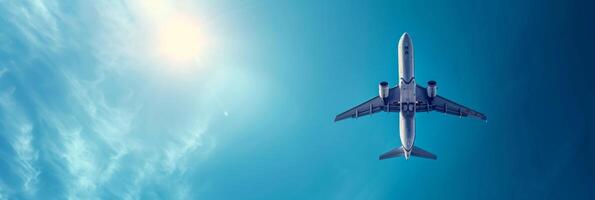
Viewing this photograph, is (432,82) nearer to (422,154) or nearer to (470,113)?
(470,113)

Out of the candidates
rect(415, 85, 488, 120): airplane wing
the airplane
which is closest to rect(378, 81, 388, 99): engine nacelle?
the airplane

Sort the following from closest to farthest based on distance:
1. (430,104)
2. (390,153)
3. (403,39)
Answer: (403,39), (430,104), (390,153)

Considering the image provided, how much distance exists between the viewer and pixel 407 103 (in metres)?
75.3

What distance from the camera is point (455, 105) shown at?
256 feet

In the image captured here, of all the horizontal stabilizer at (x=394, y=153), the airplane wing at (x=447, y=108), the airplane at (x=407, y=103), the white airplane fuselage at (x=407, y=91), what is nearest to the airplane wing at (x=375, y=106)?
the airplane at (x=407, y=103)

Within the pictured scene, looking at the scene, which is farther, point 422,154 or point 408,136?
point 422,154

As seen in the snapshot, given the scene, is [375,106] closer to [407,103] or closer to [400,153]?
[407,103]

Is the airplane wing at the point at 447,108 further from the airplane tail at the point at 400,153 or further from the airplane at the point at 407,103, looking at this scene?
the airplane tail at the point at 400,153

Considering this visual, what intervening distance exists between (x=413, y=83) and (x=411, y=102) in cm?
440

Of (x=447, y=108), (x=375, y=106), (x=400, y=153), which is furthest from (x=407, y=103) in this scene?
(x=400, y=153)

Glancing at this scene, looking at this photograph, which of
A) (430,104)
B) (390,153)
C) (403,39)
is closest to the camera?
(403,39)

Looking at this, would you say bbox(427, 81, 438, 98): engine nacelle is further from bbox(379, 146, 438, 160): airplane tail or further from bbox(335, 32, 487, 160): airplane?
bbox(379, 146, 438, 160): airplane tail

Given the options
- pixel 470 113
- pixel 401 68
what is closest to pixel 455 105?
pixel 470 113

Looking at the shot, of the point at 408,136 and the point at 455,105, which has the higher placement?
the point at 455,105
